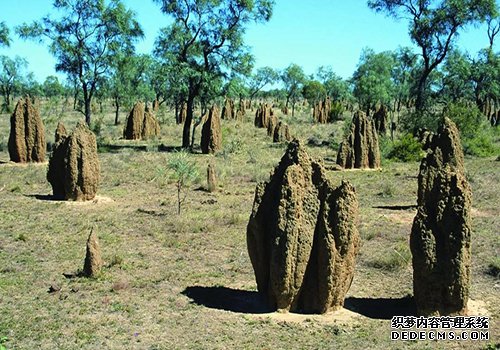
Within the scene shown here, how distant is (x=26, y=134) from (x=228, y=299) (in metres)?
18.0

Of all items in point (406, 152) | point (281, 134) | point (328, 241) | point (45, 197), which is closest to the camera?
point (328, 241)

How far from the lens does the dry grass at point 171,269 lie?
9016 mm

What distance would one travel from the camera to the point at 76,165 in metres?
18.8

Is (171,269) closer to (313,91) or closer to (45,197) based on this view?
(45,197)

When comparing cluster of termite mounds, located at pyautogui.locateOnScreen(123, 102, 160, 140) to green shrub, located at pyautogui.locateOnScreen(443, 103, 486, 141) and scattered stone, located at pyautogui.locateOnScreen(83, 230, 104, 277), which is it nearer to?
green shrub, located at pyautogui.locateOnScreen(443, 103, 486, 141)

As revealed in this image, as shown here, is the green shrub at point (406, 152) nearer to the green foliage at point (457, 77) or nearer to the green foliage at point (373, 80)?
the green foliage at point (457, 77)

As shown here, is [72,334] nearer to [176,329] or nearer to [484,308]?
[176,329]

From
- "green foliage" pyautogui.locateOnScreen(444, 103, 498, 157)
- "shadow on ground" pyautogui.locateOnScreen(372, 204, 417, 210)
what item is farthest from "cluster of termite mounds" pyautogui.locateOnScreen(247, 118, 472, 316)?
"green foliage" pyautogui.locateOnScreen(444, 103, 498, 157)

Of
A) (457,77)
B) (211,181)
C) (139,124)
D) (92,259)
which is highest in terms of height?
(457,77)

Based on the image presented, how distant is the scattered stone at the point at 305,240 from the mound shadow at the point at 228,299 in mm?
317

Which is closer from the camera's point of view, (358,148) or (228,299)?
(228,299)

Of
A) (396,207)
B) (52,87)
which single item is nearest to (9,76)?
(52,87)

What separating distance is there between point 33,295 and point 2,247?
374cm

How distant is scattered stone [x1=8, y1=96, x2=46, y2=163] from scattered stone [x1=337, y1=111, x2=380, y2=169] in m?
13.6
